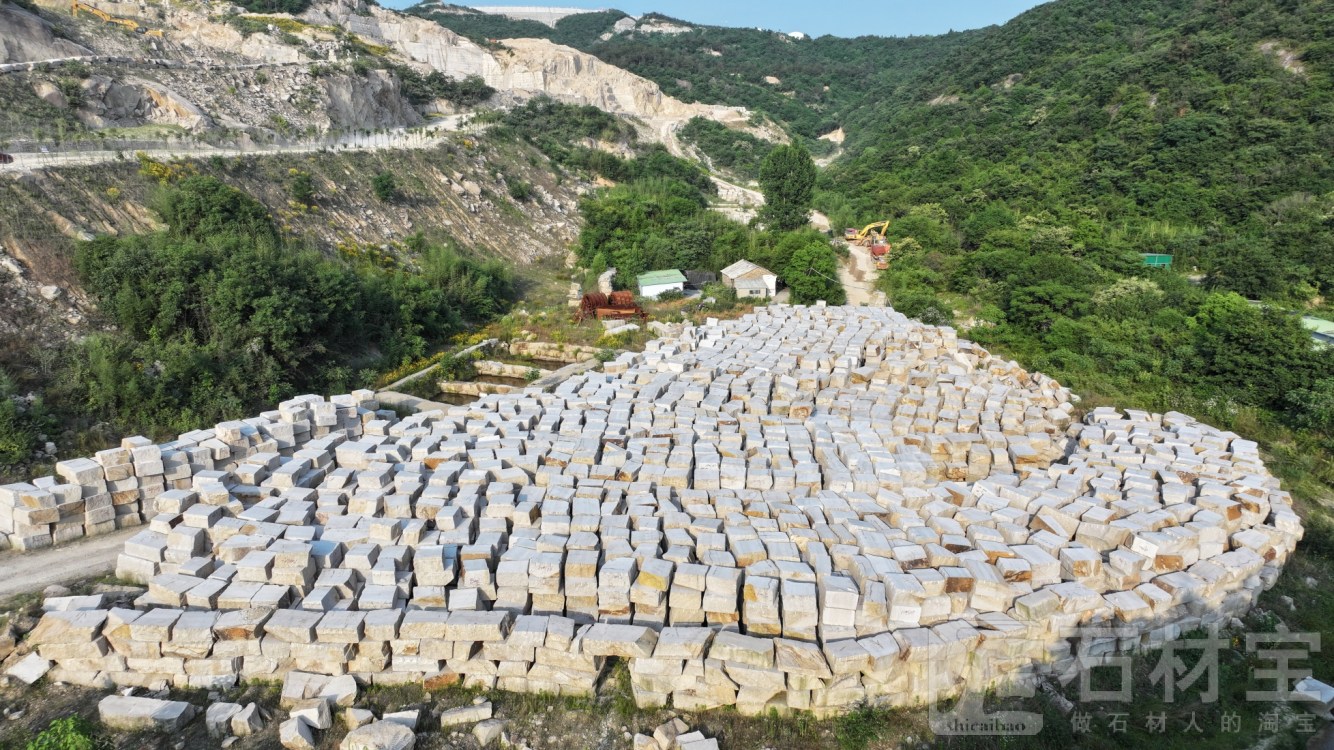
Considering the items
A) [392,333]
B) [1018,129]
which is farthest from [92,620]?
[1018,129]

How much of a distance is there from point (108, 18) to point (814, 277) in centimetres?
4380

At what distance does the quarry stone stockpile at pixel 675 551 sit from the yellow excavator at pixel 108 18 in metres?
40.1

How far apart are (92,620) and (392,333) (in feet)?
41.5

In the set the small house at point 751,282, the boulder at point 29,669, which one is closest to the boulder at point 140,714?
the boulder at point 29,669

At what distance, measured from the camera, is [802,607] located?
627cm

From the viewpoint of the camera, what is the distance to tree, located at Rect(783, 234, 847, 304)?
25406 mm

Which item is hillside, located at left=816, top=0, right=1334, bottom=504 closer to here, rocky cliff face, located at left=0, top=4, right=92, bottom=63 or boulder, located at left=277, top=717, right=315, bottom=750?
boulder, located at left=277, top=717, right=315, bottom=750

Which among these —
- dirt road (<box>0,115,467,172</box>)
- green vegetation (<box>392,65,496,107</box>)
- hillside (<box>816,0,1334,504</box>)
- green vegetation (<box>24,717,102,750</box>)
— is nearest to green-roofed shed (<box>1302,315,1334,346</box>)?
→ hillside (<box>816,0,1334,504</box>)

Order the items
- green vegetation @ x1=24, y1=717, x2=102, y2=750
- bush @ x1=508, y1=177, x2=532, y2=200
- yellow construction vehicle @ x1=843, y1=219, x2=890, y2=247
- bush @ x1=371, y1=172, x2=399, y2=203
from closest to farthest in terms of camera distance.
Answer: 1. green vegetation @ x1=24, y1=717, x2=102, y2=750
2. bush @ x1=371, y1=172, x2=399, y2=203
3. bush @ x1=508, y1=177, x2=532, y2=200
4. yellow construction vehicle @ x1=843, y1=219, x2=890, y2=247

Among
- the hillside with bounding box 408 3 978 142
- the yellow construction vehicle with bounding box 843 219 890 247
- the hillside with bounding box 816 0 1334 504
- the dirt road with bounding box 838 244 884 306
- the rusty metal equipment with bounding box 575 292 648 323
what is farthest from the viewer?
the hillside with bounding box 408 3 978 142

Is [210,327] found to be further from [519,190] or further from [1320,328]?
[1320,328]

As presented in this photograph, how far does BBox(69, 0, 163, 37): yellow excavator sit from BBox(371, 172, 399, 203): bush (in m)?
20.8

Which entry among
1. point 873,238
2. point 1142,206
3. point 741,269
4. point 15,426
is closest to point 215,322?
point 15,426

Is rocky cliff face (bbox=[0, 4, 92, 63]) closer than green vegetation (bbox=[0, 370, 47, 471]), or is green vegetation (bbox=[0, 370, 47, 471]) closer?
green vegetation (bbox=[0, 370, 47, 471])
